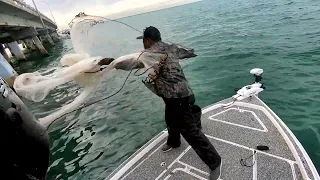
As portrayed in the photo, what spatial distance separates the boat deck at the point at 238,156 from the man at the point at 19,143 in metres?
2.36

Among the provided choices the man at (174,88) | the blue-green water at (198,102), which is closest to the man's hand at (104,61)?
the man at (174,88)

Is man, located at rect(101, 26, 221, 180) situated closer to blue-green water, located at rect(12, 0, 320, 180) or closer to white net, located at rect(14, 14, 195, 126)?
white net, located at rect(14, 14, 195, 126)

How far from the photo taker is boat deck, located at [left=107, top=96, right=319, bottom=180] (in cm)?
438

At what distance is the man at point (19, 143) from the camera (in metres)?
2.41

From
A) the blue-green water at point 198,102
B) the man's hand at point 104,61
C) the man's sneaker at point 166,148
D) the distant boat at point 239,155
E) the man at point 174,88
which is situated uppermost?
the man's hand at point 104,61

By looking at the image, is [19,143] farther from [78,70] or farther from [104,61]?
[104,61]

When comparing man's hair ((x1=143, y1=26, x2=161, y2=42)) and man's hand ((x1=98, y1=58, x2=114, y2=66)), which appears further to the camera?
man's hand ((x1=98, y1=58, x2=114, y2=66))

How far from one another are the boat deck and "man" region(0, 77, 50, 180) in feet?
7.74

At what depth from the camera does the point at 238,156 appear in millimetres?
4871

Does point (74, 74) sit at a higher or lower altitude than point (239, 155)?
higher

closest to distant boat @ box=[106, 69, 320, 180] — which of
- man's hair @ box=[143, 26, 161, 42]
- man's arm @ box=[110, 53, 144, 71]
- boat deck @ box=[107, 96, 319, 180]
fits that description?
boat deck @ box=[107, 96, 319, 180]

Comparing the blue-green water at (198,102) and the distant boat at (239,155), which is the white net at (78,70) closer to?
the distant boat at (239,155)

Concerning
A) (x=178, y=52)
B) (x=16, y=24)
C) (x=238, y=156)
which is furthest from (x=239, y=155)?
(x=16, y=24)

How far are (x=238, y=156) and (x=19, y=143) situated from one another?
399cm
